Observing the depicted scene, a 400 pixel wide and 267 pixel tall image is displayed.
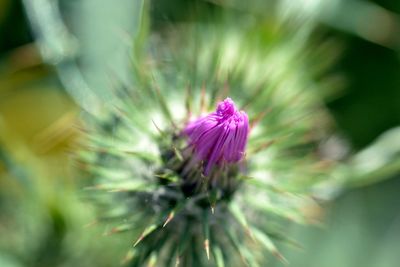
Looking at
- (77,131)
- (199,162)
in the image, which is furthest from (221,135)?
(77,131)

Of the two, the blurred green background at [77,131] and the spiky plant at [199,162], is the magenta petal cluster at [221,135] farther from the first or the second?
the blurred green background at [77,131]

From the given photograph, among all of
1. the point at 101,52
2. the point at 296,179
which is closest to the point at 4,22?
the point at 101,52

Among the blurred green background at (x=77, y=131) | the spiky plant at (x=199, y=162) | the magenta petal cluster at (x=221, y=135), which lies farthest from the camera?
the blurred green background at (x=77, y=131)

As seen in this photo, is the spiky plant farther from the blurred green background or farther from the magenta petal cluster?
the blurred green background

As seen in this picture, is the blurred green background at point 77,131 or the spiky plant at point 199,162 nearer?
the spiky plant at point 199,162

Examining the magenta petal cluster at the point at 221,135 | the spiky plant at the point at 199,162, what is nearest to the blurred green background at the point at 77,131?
the spiky plant at the point at 199,162

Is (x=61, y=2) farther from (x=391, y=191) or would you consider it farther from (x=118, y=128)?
(x=391, y=191)

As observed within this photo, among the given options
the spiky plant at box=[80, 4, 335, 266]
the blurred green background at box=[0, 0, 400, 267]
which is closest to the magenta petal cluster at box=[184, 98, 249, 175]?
the spiky plant at box=[80, 4, 335, 266]
